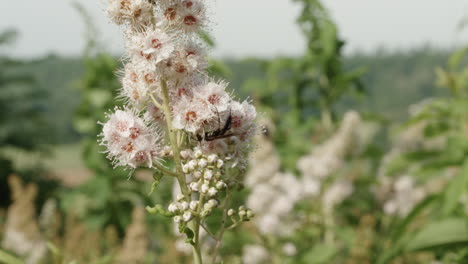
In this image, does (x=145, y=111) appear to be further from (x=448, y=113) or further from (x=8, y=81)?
(x=8, y=81)

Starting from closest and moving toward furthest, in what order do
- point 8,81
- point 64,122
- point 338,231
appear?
point 338,231 → point 8,81 → point 64,122

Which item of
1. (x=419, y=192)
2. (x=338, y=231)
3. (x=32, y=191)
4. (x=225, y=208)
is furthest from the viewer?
(x=419, y=192)

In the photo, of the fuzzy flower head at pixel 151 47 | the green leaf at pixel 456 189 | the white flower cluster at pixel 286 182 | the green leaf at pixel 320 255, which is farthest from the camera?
the white flower cluster at pixel 286 182

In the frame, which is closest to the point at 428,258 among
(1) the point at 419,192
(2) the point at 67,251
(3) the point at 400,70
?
(1) the point at 419,192

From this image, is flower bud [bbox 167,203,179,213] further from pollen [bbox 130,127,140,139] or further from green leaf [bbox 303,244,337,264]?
green leaf [bbox 303,244,337,264]

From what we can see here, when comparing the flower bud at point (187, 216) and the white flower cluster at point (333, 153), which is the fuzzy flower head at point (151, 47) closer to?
the flower bud at point (187, 216)

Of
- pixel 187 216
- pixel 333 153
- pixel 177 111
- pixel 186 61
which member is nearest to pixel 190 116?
pixel 177 111

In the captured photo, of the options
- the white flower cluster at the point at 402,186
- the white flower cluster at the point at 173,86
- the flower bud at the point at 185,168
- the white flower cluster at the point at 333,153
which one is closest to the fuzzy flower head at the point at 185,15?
the white flower cluster at the point at 173,86

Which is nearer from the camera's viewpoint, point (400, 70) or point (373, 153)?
point (373, 153)
